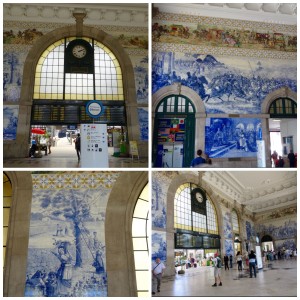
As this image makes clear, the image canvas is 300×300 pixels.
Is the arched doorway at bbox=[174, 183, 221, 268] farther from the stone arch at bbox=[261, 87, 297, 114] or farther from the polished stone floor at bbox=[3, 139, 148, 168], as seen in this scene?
the stone arch at bbox=[261, 87, 297, 114]

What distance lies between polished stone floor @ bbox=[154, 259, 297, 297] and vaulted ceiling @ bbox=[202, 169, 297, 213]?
808mm

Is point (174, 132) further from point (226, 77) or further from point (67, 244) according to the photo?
point (67, 244)

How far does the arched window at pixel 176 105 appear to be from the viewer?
6.45 m

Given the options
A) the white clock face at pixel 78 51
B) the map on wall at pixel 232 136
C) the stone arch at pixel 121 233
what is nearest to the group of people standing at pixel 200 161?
the map on wall at pixel 232 136

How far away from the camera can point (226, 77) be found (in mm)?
6676

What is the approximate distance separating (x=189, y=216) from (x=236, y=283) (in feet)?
3.46

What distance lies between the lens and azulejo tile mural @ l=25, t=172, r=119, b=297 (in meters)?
5.71

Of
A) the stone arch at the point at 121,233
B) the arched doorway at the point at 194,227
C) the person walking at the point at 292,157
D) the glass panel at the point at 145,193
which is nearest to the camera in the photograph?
the arched doorway at the point at 194,227

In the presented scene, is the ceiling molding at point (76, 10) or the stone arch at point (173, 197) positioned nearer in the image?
the stone arch at point (173, 197)

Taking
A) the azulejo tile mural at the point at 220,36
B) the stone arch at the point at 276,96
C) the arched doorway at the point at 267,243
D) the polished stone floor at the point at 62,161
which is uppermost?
the azulejo tile mural at the point at 220,36

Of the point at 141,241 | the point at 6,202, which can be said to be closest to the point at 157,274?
the point at 141,241

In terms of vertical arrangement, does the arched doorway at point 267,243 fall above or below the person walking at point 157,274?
above

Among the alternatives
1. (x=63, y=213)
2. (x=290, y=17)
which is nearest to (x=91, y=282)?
(x=63, y=213)

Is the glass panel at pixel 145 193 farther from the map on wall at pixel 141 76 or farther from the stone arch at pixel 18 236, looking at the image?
the stone arch at pixel 18 236
